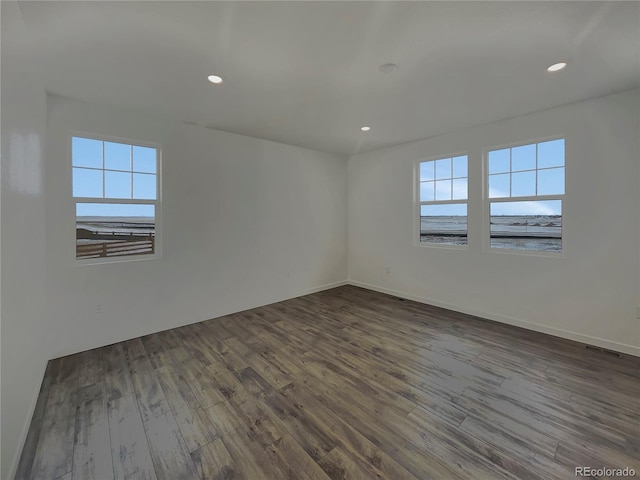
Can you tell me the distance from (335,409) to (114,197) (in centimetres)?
322

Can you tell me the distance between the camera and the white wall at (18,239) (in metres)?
1.44

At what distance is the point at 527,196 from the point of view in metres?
3.40

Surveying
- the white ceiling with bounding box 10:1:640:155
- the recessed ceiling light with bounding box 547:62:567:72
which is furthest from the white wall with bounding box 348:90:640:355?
the recessed ceiling light with bounding box 547:62:567:72

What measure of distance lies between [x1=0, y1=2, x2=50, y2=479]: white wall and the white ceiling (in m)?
0.24

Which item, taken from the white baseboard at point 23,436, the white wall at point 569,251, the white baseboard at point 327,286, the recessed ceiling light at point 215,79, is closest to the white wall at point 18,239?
the white baseboard at point 23,436

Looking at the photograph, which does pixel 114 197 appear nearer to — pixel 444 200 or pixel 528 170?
pixel 444 200

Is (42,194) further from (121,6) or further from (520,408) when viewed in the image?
(520,408)

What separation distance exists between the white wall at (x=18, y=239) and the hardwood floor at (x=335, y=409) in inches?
11.8

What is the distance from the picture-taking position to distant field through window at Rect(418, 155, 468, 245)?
402cm

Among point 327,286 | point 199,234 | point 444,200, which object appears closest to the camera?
point 199,234

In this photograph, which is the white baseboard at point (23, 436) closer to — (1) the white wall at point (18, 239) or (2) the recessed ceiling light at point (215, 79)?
(1) the white wall at point (18, 239)

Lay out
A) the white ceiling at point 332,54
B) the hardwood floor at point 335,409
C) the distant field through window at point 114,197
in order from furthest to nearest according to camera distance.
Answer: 1. the distant field through window at point 114,197
2. the white ceiling at point 332,54
3. the hardwood floor at point 335,409

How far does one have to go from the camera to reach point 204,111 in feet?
10.2

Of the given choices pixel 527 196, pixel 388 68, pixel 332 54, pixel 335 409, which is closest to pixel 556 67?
pixel 388 68
